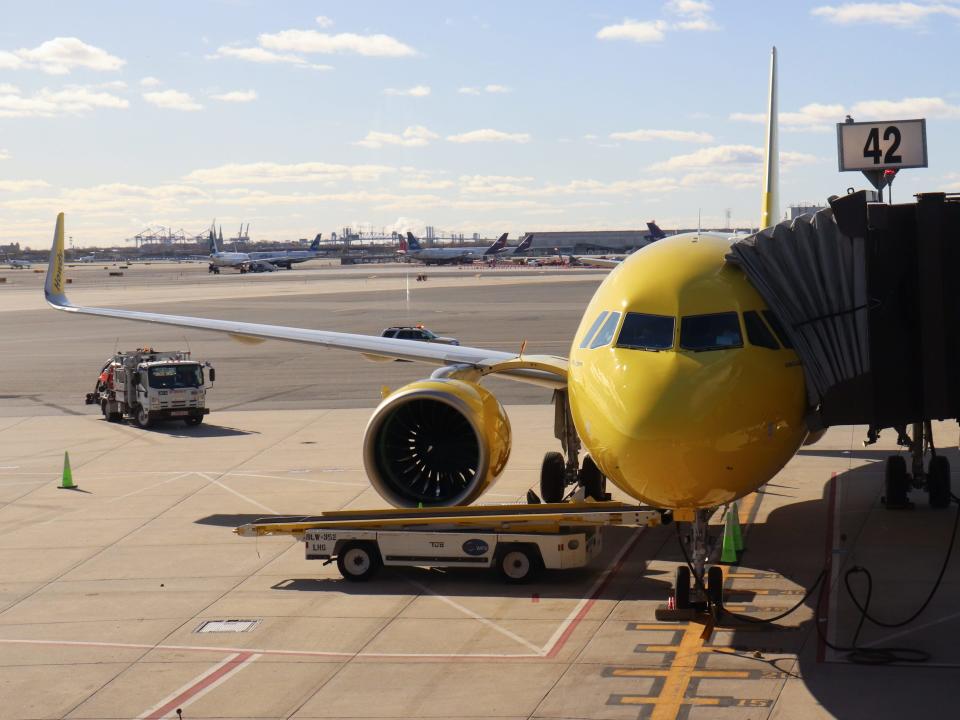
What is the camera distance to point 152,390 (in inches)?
1321

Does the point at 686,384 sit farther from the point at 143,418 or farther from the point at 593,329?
the point at 143,418

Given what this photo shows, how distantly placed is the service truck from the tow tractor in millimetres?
16296

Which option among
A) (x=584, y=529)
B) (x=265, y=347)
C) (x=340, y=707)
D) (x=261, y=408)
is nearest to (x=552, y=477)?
(x=584, y=529)

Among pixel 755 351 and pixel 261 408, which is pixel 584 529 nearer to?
pixel 755 351

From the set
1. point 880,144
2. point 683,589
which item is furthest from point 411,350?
point 880,144

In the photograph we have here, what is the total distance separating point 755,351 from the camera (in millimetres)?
13609

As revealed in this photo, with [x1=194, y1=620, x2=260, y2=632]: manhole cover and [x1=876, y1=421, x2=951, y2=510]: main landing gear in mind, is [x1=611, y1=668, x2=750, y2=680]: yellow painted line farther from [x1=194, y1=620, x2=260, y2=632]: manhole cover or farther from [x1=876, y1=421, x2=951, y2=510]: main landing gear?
[x1=876, y1=421, x2=951, y2=510]: main landing gear

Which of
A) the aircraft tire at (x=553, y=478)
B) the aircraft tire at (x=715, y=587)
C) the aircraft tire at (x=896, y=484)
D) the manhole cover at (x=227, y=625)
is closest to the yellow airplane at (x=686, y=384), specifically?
the aircraft tire at (x=715, y=587)

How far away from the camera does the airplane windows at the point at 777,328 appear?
14.0m

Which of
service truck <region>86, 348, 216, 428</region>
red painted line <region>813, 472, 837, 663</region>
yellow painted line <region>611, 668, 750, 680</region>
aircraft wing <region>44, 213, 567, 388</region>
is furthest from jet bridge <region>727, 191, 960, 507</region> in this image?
service truck <region>86, 348, 216, 428</region>

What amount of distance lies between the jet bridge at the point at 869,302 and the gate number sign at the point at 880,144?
10331 mm

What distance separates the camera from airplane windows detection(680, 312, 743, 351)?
13539 mm

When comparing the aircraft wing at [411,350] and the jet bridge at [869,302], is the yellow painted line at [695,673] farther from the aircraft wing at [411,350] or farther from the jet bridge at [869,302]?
the aircraft wing at [411,350]

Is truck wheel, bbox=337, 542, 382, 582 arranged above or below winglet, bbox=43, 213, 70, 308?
below
